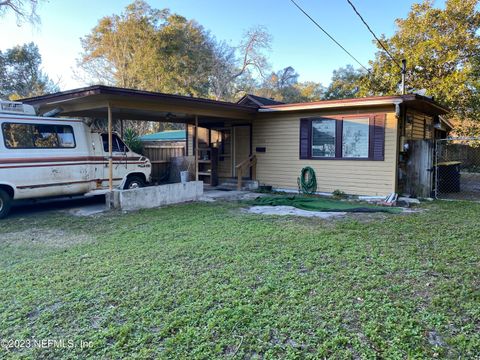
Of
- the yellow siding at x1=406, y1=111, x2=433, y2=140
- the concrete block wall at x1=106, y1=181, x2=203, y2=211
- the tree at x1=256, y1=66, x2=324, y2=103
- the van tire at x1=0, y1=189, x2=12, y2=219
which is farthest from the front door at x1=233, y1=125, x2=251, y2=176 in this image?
the tree at x1=256, y1=66, x2=324, y2=103

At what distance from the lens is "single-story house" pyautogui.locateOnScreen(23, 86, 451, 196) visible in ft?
27.0

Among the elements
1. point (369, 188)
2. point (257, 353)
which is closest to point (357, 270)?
point (257, 353)

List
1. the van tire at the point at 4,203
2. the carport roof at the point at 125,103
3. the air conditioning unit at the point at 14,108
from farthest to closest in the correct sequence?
the carport roof at the point at 125,103, the air conditioning unit at the point at 14,108, the van tire at the point at 4,203

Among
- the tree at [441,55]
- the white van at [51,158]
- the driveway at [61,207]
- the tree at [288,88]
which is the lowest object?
the driveway at [61,207]

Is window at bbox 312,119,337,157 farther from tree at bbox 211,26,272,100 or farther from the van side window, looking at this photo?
tree at bbox 211,26,272,100

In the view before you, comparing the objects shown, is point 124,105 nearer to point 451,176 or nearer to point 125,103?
point 125,103

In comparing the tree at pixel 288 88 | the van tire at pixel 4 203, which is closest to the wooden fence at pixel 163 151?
the van tire at pixel 4 203

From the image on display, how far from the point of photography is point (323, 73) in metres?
33.5

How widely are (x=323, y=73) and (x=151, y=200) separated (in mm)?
29453

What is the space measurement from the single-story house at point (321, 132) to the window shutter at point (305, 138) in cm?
3

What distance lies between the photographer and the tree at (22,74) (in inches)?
1006

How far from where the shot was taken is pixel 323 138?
980 cm

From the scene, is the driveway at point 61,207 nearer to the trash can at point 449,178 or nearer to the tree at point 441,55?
the trash can at point 449,178

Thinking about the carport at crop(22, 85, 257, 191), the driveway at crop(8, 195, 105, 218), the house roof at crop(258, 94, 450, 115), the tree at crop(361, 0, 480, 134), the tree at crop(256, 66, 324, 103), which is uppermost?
the tree at crop(256, 66, 324, 103)
